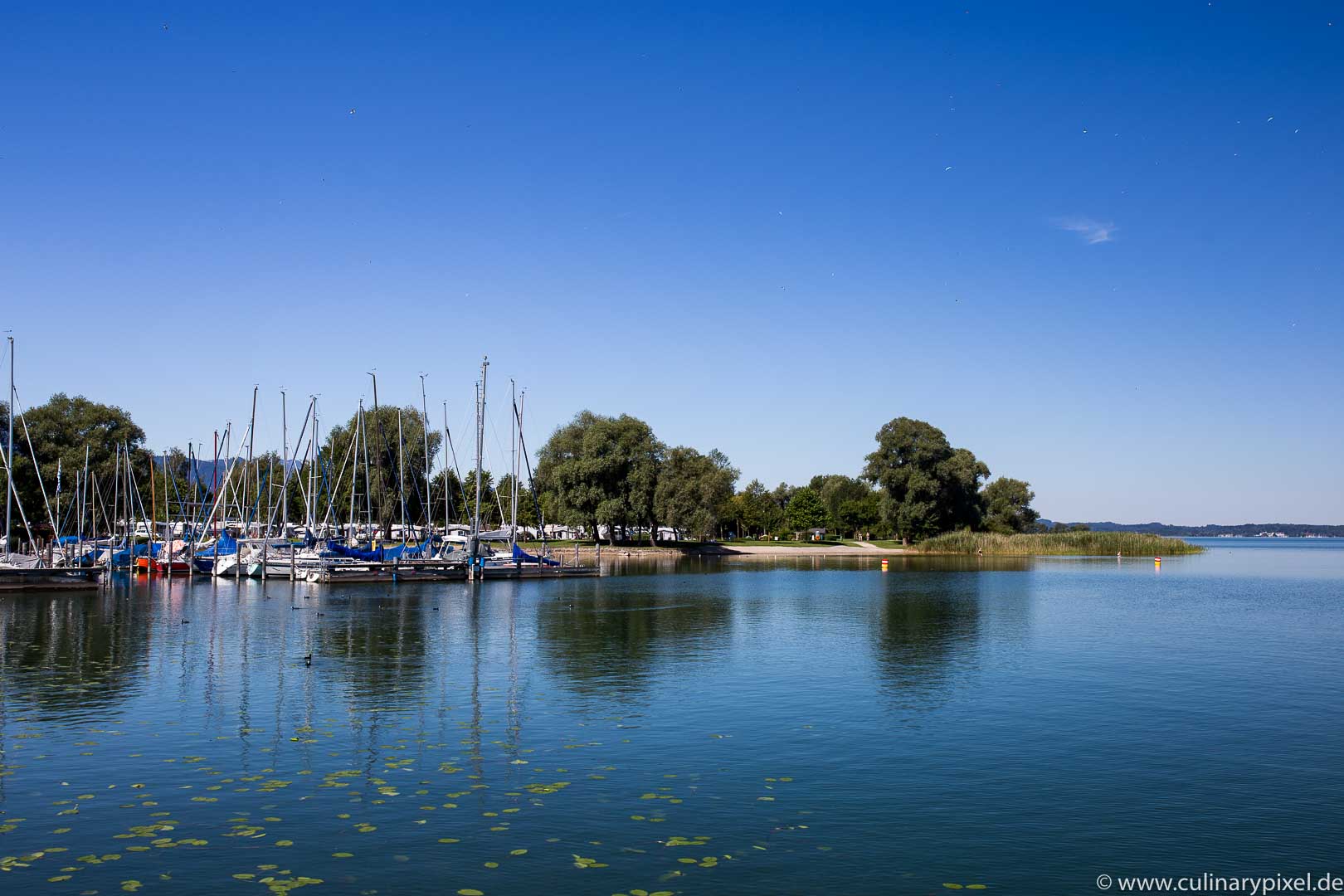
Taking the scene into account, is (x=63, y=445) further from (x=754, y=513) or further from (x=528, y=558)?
(x=754, y=513)

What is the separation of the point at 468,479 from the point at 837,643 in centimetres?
13426

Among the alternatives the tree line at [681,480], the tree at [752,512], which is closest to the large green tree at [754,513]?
the tree at [752,512]

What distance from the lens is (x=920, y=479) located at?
137 meters

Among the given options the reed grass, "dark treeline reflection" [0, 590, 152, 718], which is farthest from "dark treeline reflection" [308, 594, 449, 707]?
the reed grass

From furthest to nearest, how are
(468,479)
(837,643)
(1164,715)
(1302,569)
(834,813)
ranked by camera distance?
1. (468,479)
2. (1302,569)
3. (837,643)
4. (1164,715)
5. (834,813)

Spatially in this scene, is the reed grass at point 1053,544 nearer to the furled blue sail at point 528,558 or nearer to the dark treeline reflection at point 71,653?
the furled blue sail at point 528,558

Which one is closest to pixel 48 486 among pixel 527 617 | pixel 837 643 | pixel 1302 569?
pixel 527 617

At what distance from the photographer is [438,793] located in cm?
1720

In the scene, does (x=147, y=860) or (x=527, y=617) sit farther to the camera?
(x=527, y=617)

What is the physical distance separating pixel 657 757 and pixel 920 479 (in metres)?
122

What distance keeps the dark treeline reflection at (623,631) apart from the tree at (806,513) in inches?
4465

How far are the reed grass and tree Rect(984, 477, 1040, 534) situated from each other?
31.1 metres

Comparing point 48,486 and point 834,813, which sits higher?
point 48,486

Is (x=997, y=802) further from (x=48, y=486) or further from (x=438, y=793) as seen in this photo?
(x=48, y=486)
